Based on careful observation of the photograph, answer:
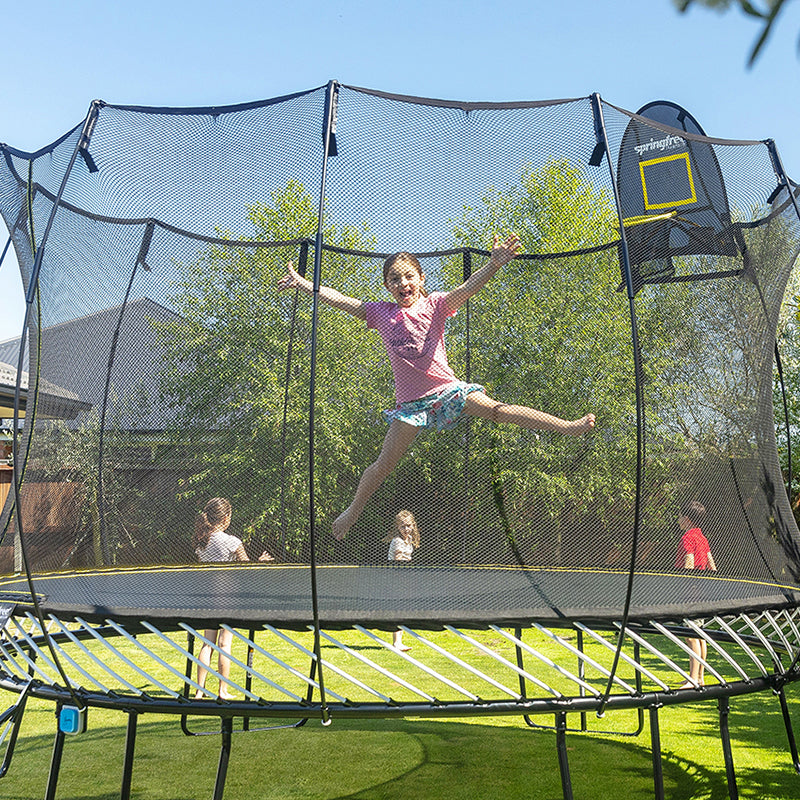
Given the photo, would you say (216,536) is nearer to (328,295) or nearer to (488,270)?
(328,295)

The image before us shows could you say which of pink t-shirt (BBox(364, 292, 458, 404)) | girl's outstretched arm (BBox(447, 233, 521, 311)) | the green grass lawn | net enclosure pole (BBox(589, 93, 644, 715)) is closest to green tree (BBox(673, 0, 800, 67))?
net enclosure pole (BBox(589, 93, 644, 715))

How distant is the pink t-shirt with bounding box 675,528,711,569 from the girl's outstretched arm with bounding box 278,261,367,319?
1.26 m

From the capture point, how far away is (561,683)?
14.3 ft

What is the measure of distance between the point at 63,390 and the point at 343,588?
115 centimetres

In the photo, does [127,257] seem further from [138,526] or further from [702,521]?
[702,521]

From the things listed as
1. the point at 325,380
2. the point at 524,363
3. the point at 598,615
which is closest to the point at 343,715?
the point at 598,615

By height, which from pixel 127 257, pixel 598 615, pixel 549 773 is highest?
pixel 127 257

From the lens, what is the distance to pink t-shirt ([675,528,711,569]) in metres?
2.43

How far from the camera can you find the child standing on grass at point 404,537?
249 centimetres

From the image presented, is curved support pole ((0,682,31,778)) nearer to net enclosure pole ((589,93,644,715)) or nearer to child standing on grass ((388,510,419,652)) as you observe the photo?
child standing on grass ((388,510,419,652))

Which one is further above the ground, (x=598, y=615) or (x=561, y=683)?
(x=598, y=615)

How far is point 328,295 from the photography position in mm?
2332

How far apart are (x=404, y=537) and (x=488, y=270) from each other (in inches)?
37.3

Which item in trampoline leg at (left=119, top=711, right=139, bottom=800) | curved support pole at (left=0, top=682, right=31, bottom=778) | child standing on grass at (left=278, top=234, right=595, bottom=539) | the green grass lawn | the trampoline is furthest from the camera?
the green grass lawn
